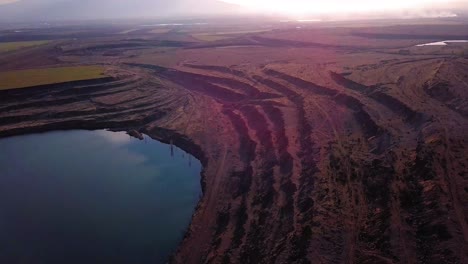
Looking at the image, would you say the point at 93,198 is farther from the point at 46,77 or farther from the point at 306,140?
the point at 46,77

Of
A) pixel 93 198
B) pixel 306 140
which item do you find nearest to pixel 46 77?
pixel 93 198

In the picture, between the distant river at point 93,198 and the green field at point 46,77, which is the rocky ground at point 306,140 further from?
the green field at point 46,77

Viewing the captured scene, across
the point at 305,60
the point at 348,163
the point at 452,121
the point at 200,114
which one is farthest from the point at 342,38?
the point at 348,163

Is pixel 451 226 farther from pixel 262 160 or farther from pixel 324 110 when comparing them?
pixel 324 110

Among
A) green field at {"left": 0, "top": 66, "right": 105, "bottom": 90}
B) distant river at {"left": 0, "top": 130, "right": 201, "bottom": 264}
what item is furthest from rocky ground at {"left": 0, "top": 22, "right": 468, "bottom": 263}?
green field at {"left": 0, "top": 66, "right": 105, "bottom": 90}

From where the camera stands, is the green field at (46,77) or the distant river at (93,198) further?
the green field at (46,77)

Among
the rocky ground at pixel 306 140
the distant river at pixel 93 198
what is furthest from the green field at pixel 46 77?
the distant river at pixel 93 198

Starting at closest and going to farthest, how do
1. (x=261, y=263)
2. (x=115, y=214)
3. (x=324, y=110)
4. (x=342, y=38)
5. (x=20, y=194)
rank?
(x=261, y=263) → (x=115, y=214) → (x=20, y=194) → (x=324, y=110) → (x=342, y=38)
